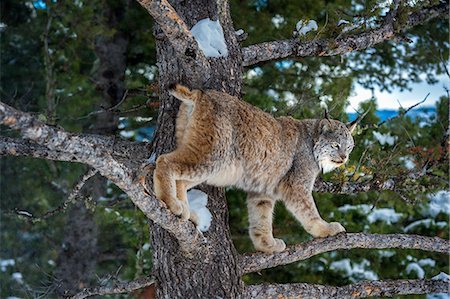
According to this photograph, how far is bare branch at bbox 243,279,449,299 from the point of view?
177 inches

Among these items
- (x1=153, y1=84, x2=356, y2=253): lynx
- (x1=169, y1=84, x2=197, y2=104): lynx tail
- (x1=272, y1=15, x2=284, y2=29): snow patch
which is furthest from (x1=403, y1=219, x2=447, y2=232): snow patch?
(x1=169, y1=84, x2=197, y2=104): lynx tail

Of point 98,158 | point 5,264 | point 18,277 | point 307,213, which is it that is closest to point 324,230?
point 307,213

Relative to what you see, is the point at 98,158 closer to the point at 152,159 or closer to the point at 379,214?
the point at 152,159

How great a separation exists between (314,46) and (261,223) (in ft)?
4.82

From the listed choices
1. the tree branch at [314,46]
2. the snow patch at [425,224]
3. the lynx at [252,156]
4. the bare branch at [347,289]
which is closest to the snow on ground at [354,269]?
the snow patch at [425,224]

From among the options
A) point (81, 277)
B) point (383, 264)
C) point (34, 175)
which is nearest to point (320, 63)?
point (383, 264)

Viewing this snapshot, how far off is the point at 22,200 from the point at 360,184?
7.64m

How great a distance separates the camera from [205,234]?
4141mm

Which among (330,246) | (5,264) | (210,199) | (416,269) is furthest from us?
(5,264)

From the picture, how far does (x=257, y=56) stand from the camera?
190 inches

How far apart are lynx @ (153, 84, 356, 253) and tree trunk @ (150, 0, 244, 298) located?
5.6 inches

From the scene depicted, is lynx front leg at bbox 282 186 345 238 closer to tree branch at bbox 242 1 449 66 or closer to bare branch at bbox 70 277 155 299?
tree branch at bbox 242 1 449 66

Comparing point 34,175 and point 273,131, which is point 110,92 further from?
point 273,131

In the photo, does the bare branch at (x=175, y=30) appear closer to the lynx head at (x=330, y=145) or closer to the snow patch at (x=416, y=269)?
the lynx head at (x=330, y=145)
